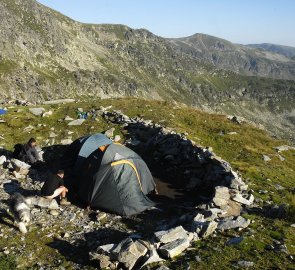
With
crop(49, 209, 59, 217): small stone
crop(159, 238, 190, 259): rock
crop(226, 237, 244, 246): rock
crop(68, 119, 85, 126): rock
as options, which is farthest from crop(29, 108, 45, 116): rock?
crop(226, 237, 244, 246): rock

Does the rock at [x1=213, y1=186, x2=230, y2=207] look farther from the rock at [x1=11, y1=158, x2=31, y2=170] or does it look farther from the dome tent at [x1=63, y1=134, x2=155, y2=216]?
the rock at [x1=11, y1=158, x2=31, y2=170]

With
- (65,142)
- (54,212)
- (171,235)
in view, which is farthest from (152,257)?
(65,142)

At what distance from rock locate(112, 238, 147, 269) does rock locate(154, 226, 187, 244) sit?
854 mm

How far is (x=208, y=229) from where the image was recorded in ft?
45.7

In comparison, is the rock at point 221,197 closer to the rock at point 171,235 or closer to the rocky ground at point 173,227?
the rocky ground at point 173,227

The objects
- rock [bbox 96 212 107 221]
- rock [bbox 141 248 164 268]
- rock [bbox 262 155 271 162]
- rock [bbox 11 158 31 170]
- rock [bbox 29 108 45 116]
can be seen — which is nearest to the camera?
rock [bbox 141 248 164 268]

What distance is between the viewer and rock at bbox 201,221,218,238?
13.9 m

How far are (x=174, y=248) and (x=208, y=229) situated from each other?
1868mm

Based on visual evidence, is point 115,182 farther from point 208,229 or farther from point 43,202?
point 208,229

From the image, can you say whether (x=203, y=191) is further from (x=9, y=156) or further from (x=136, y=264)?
(x=9, y=156)

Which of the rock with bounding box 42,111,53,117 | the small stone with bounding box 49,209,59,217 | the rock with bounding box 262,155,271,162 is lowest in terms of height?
the small stone with bounding box 49,209,59,217

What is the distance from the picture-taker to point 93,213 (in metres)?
17.6

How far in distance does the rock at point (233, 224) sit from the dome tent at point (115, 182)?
14.7 feet

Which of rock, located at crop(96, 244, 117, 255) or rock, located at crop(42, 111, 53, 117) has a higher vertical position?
rock, located at crop(42, 111, 53, 117)
